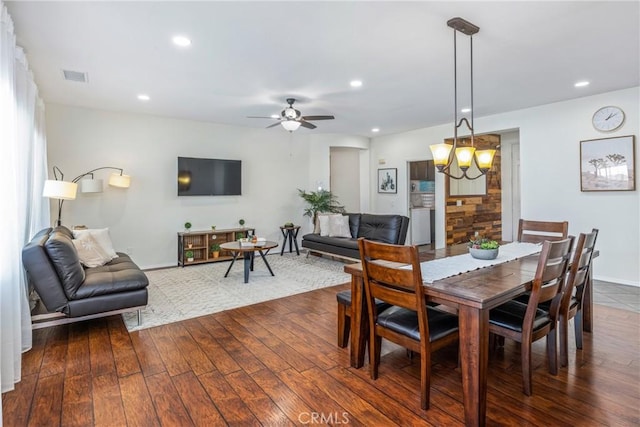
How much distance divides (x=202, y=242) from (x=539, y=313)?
211 inches

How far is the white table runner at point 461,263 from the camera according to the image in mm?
2236

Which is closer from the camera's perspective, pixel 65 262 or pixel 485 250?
pixel 485 250

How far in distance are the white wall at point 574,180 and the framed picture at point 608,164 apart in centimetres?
7

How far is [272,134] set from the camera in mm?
7219

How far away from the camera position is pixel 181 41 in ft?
9.85

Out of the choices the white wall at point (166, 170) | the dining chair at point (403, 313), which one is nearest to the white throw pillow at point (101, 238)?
the white wall at point (166, 170)

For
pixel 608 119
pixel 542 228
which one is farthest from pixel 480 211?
pixel 542 228

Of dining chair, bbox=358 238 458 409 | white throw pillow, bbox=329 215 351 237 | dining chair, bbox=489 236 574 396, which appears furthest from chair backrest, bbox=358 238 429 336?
white throw pillow, bbox=329 215 351 237

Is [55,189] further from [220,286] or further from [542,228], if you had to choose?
[542,228]

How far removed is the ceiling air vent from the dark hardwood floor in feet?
9.05

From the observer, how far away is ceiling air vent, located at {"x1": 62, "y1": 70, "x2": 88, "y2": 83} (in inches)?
Result: 148

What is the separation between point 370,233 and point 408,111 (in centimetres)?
223

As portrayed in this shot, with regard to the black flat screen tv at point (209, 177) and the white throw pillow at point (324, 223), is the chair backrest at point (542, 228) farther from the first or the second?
the black flat screen tv at point (209, 177)

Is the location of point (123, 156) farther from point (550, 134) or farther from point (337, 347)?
point (550, 134)
